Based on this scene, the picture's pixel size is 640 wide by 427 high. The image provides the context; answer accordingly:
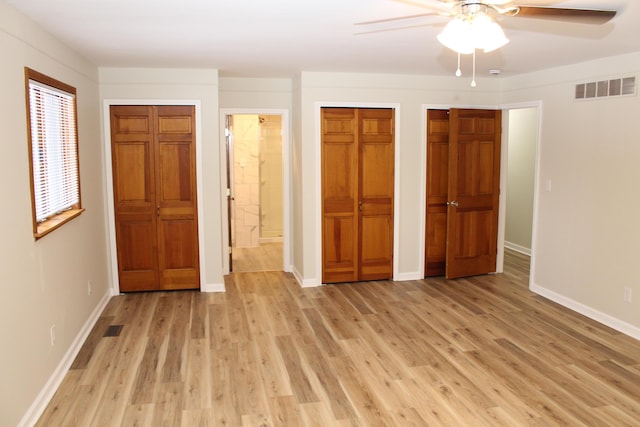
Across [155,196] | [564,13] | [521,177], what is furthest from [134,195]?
[521,177]

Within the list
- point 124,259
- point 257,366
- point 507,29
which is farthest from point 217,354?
point 507,29

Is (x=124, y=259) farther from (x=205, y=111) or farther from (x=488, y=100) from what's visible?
(x=488, y=100)

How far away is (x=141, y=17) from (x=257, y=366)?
2.57 m

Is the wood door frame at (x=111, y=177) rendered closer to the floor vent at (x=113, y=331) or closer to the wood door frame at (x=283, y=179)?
the wood door frame at (x=283, y=179)

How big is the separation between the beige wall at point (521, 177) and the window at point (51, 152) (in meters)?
5.95

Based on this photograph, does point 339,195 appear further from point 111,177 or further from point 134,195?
point 111,177

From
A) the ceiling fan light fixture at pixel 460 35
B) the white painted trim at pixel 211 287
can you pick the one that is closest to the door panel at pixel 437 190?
the white painted trim at pixel 211 287

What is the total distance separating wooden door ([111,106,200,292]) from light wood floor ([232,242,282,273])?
4.10 ft

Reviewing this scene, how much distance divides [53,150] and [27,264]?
104cm

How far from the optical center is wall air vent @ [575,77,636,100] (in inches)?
173

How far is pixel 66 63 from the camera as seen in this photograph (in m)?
4.09

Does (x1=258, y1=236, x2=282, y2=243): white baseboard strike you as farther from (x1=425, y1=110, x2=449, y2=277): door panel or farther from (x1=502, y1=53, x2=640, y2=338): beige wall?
(x1=502, y1=53, x2=640, y2=338): beige wall

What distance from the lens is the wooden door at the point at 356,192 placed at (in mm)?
5840

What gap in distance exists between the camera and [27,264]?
3.09m
